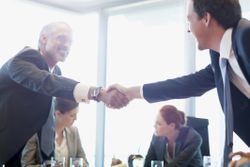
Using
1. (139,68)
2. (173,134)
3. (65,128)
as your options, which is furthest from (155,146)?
(139,68)

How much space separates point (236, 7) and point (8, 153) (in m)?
1.22

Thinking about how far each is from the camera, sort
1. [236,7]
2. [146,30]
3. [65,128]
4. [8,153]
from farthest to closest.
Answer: [146,30] < [65,128] < [8,153] < [236,7]

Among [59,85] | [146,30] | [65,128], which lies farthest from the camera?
[146,30]

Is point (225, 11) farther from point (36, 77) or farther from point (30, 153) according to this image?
point (30, 153)

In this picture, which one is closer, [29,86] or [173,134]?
[29,86]

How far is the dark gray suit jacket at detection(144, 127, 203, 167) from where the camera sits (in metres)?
→ 3.30

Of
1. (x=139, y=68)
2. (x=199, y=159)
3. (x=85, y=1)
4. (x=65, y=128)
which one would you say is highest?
(x=85, y=1)

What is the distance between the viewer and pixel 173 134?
11.7 feet

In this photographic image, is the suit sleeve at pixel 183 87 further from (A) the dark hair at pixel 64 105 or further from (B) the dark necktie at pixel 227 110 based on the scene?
(A) the dark hair at pixel 64 105

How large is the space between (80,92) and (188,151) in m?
1.43

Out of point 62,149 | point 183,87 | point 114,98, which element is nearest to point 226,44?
point 183,87

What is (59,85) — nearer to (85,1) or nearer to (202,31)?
(202,31)

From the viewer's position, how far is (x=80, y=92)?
222cm

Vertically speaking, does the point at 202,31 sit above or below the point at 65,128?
above
